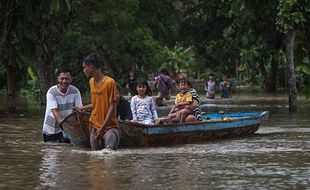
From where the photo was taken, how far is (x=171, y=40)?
48.9m

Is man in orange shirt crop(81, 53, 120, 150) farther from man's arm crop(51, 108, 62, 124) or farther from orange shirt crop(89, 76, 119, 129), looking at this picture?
man's arm crop(51, 108, 62, 124)

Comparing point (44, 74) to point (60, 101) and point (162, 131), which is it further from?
point (162, 131)

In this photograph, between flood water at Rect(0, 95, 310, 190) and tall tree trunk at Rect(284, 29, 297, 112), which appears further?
tall tree trunk at Rect(284, 29, 297, 112)

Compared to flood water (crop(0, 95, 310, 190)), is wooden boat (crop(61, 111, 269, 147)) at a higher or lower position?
higher

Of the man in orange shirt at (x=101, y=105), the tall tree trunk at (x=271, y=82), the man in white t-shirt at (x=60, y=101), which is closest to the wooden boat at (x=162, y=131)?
the man in white t-shirt at (x=60, y=101)

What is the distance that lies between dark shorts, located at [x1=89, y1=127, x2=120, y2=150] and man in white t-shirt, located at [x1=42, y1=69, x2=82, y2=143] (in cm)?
105

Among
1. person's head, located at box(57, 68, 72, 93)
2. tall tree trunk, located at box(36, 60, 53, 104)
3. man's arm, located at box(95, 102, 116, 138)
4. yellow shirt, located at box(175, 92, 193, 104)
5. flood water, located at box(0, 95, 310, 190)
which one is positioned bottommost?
flood water, located at box(0, 95, 310, 190)

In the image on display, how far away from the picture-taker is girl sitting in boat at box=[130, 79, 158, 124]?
1362 cm

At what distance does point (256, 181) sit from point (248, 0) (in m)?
4.23

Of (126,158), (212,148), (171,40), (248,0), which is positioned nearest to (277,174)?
(126,158)

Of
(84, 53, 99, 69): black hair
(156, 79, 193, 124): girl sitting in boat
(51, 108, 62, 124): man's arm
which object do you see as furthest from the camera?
(156, 79, 193, 124): girl sitting in boat

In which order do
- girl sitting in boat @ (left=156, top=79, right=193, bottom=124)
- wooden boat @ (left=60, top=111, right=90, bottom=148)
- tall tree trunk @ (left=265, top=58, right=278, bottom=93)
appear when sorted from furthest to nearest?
tall tree trunk @ (left=265, top=58, right=278, bottom=93) < girl sitting in boat @ (left=156, top=79, right=193, bottom=124) < wooden boat @ (left=60, top=111, right=90, bottom=148)

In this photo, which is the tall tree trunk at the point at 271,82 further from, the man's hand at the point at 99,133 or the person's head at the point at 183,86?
the man's hand at the point at 99,133

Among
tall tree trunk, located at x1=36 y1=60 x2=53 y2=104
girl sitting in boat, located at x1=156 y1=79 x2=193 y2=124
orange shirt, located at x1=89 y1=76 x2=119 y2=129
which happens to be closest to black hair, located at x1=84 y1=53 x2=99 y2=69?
orange shirt, located at x1=89 y1=76 x2=119 y2=129
